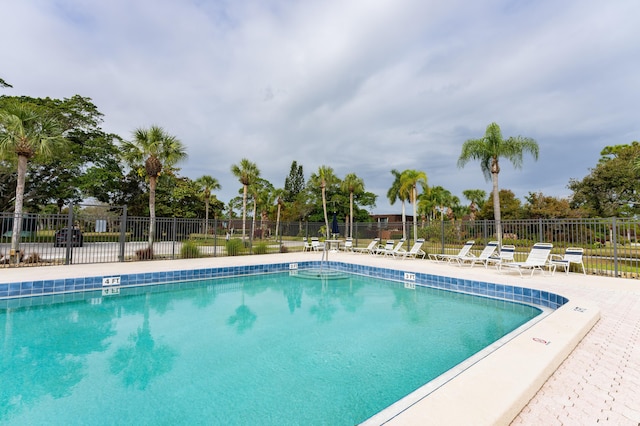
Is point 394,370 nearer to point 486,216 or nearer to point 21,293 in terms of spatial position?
point 21,293

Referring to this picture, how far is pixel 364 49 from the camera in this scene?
10125 mm

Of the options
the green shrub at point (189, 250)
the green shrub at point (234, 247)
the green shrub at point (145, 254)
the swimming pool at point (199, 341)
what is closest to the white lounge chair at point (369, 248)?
the green shrub at point (234, 247)

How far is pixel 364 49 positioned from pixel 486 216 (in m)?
26.5

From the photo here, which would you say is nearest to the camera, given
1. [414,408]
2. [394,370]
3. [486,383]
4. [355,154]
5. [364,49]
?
[414,408]

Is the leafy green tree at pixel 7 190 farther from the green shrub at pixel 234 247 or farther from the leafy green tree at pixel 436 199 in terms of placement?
the leafy green tree at pixel 436 199

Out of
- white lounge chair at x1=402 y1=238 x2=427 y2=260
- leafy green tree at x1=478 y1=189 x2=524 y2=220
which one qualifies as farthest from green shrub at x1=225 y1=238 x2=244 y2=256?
leafy green tree at x1=478 y1=189 x2=524 y2=220

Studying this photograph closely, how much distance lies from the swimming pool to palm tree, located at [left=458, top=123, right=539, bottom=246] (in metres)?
8.27

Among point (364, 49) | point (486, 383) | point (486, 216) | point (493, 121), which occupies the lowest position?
point (486, 383)

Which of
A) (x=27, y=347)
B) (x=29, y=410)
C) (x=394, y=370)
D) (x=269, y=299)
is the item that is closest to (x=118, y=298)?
(x=27, y=347)

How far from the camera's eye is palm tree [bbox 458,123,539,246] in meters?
13.2

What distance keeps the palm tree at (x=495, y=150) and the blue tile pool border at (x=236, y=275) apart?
686 cm

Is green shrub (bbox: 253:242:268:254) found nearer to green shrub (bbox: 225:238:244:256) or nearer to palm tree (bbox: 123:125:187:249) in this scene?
green shrub (bbox: 225:238:244:256)

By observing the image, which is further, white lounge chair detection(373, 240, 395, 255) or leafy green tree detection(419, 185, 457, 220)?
leafy green tree detection(419, 185, 457, 220)

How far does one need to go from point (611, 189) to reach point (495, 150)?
19376mm
